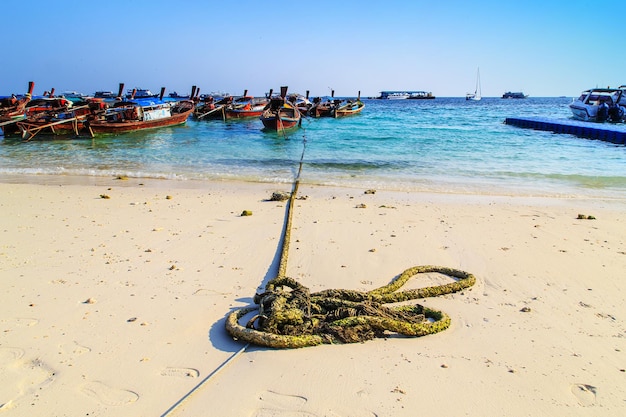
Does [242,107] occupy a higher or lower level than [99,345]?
higher

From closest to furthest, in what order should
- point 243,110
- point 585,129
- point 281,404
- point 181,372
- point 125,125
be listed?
point 281,404 < point 181,372 < point 125,125 < point 585,129 < point 243,110

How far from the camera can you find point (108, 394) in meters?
2.88

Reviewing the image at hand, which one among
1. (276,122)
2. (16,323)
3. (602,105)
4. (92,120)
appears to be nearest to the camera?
(16,323)

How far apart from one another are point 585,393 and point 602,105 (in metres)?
36.9

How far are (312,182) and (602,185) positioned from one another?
750cm

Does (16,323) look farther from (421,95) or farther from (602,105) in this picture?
(421,95)

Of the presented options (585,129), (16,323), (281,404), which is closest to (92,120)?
(16,323)

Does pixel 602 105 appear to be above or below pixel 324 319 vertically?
above

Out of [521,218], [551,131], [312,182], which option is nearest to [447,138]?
[551,131]

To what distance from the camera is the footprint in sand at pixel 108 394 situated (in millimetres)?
2809

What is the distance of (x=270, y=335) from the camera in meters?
3.43

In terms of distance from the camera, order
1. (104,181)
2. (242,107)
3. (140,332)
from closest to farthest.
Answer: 1. (140,332)
2. (104,181)
3. (242,107)

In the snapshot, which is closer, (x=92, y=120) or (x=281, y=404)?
(x=281, y=404)

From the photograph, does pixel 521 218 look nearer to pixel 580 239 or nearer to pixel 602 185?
pixel 580 239
